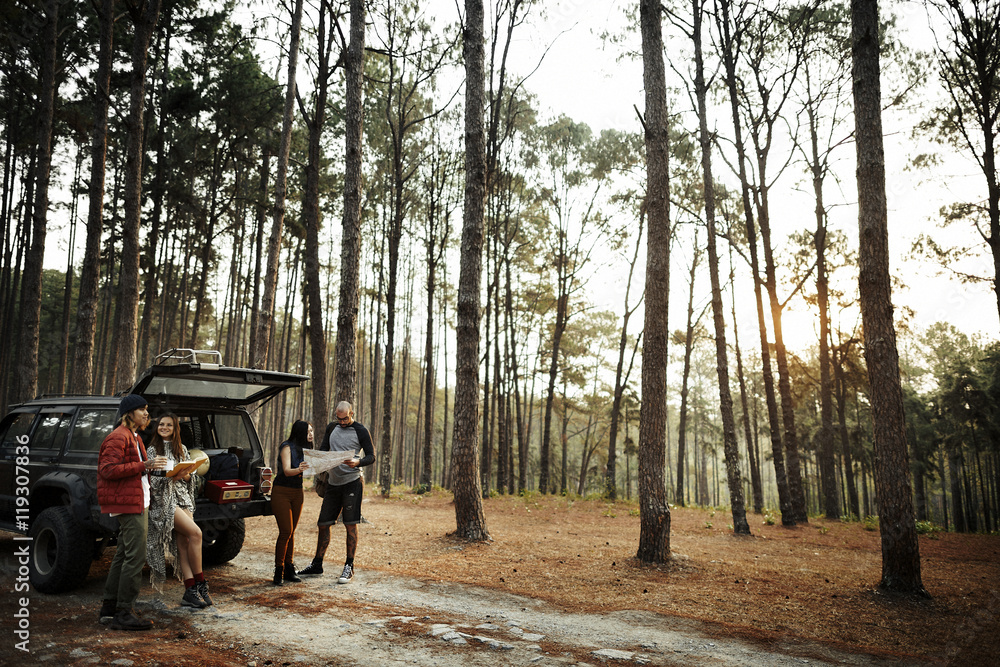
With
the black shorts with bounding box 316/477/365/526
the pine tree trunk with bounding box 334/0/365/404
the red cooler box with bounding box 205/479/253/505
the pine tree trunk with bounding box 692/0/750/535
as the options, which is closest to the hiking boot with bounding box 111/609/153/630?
the red cooler box with bounding box 205/479/253/505

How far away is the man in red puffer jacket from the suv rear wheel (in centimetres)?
91

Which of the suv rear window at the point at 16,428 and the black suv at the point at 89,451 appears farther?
the suv rear window at the point at 16,428

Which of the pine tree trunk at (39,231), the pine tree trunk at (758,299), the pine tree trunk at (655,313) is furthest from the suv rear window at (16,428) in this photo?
the pine tree trunk at (758,299)

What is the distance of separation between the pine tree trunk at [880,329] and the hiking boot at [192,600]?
7.36 m

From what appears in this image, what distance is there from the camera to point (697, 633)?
178 inches

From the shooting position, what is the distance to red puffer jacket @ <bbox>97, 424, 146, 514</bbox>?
4.09 meters

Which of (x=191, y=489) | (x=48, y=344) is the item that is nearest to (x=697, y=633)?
(x=191, y=489)

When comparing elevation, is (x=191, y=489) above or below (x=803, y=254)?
below

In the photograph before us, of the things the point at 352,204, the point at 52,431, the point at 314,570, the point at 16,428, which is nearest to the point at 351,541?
the point at 314,570

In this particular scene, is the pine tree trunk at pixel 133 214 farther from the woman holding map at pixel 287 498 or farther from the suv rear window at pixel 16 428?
the woman holding map at pixel 287 498

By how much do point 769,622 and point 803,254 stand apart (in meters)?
21.3

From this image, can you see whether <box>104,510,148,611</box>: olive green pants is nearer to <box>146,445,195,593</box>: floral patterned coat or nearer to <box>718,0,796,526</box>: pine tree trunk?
<box>146,445,195,593</box>: floral patterned coat

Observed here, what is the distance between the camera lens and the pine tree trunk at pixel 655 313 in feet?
25.0

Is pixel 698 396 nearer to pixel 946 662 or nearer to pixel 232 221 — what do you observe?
pixel 232 221
